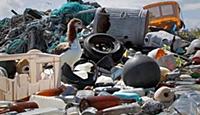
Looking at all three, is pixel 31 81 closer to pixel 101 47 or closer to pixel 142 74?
pixel 142 74

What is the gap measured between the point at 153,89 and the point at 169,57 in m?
1.84

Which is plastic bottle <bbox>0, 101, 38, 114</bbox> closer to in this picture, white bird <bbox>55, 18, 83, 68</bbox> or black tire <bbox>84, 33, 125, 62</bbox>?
white bird <bbox>55, 18, 83, 68</bbox>

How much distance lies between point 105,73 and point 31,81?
1979mm

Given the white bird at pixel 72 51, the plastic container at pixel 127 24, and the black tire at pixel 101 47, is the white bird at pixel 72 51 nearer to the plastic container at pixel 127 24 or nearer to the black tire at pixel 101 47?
the black tire at pixel 101 47

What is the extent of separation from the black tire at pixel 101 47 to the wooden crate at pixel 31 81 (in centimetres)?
217

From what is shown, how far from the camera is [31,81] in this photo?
6258 millimetres

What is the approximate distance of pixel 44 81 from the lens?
248 inches

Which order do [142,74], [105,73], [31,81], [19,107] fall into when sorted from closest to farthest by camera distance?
[19,107] → [31,81] → [142,74] → [105,73]

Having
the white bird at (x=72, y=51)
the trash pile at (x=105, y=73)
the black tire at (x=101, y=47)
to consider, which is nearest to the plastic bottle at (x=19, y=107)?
the trash pile at (x=105, y=73)

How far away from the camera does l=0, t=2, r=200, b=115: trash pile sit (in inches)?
205

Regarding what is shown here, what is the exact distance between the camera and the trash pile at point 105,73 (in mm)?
5199

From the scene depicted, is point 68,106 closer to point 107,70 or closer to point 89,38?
point 107,70

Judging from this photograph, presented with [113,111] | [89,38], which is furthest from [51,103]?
[89,38]

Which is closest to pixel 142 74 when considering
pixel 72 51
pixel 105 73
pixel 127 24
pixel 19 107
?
pixel 72 51
